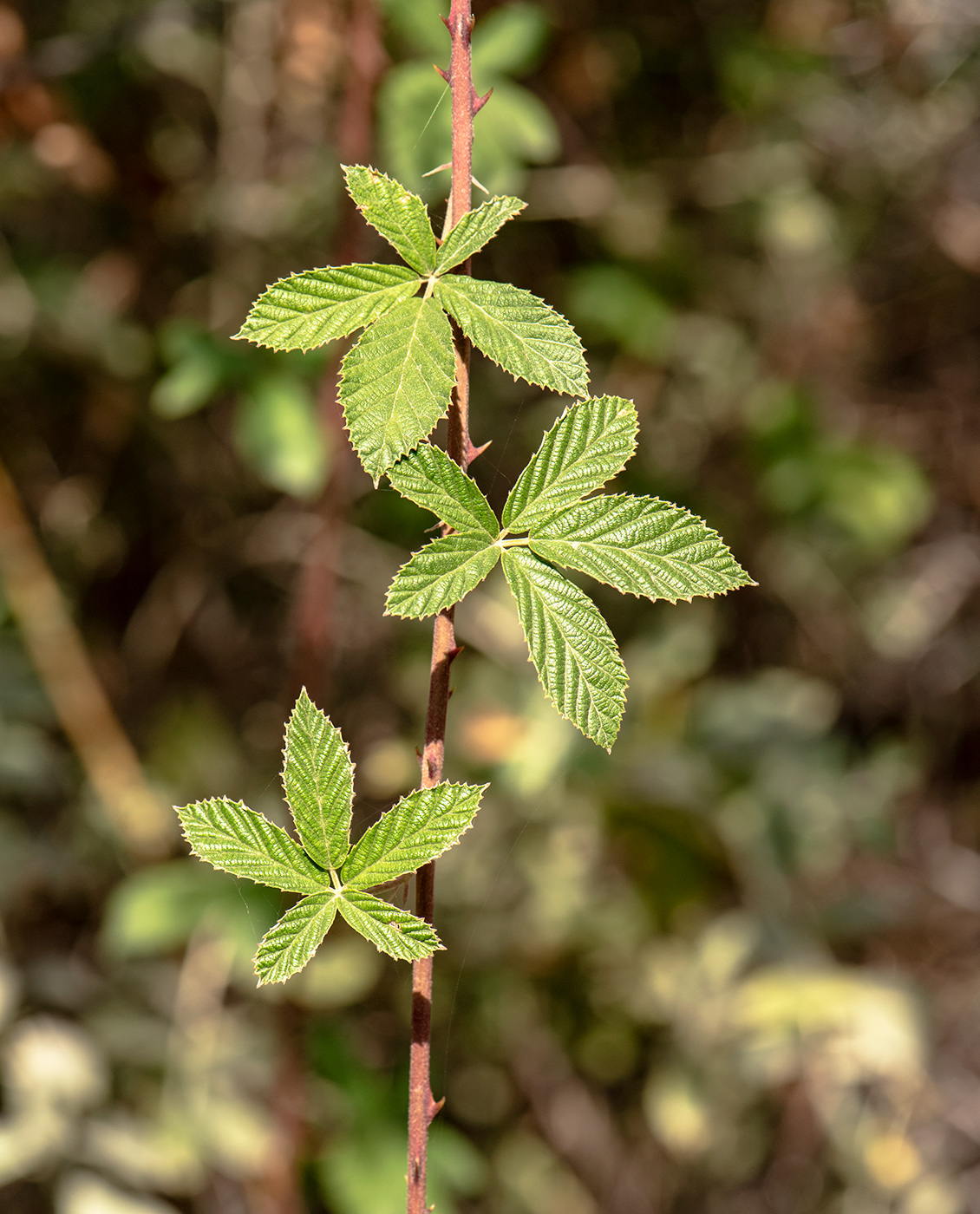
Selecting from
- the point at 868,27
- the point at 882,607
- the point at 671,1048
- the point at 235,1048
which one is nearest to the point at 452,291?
the point at 235,1048

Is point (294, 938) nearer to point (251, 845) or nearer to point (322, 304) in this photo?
point (251, 845)

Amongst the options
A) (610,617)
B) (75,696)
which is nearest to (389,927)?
(75,696)

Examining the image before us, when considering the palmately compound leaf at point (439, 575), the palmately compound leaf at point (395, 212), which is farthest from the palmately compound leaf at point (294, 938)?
the palmately compound leaf at point (395, 212)

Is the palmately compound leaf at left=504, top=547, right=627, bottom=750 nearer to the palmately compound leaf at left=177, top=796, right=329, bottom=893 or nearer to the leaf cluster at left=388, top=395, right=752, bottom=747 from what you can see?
the leaf cluster at left=388, top=395, right=752, bottom=747

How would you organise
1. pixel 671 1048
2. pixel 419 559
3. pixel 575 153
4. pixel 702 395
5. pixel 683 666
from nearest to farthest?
pixel 419 559 → pixel 671 1048 → pixel 683 666 → pixel 575 153 → pixel 702 395

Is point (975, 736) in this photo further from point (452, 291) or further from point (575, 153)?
point (452, 291)

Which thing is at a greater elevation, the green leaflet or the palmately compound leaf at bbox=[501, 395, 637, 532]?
the palmately compound leaf at bbox=[501, 395, 637, 532]

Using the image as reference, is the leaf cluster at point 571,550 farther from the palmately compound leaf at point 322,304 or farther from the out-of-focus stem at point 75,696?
the out-of-focus stem at point 75,696

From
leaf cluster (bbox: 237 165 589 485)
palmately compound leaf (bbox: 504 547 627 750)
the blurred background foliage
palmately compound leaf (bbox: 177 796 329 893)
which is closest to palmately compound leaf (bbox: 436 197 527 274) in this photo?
leaf cluster (bbox: 237 165 589 485)
